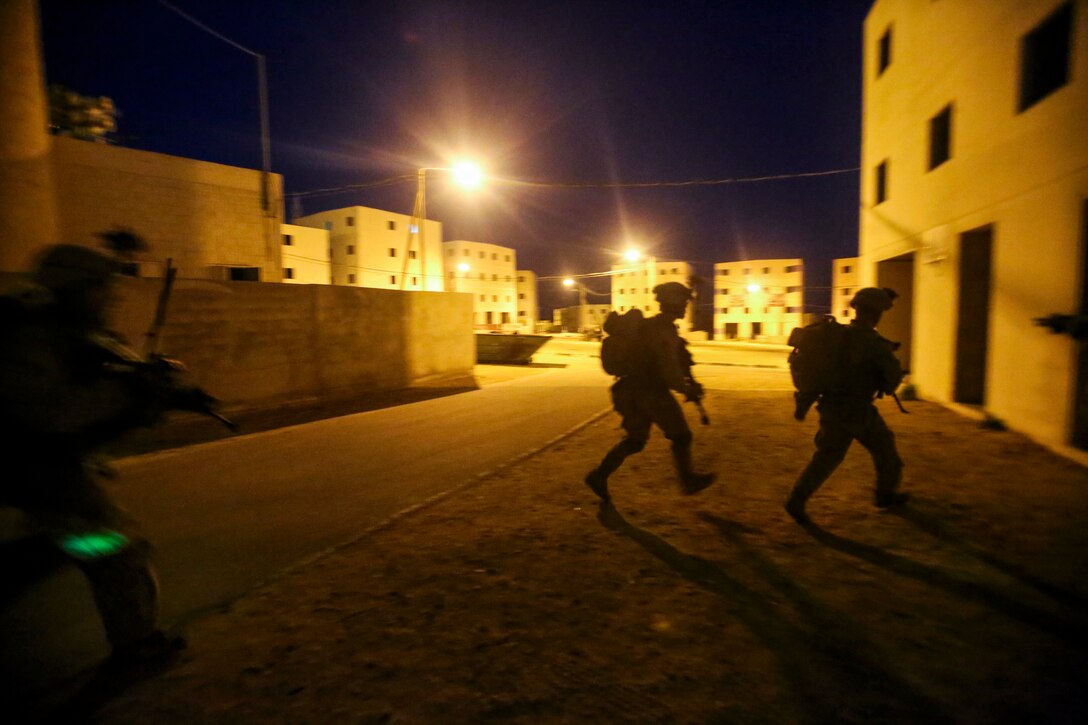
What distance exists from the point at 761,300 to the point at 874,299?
210ft

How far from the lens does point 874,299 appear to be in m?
4.07

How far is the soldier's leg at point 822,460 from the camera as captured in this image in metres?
3.99

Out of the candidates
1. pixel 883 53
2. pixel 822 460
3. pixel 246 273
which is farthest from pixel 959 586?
pixel 246 273

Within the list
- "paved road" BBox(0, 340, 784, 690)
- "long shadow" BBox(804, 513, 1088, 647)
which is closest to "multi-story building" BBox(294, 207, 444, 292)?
"paved road" BBox(0, 340, 784, 690)

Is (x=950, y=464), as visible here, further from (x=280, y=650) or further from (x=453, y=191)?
(x=453, y=191)

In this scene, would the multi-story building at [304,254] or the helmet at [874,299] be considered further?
the multi-story building at [304,254]

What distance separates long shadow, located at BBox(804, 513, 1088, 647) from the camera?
278 centimetres

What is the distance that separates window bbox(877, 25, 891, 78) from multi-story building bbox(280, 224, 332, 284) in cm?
2925

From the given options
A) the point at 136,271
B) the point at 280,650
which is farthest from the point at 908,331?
the point at 136,271

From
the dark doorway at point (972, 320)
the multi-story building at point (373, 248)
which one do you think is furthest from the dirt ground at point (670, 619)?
the multi-story building at point (373, 248)

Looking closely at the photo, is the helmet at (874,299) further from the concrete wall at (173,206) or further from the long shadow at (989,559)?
the concrete wall at (173,206)

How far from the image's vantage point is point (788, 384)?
43.6 ft

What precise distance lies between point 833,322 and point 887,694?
7.95ft

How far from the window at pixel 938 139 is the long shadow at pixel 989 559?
7604mm
